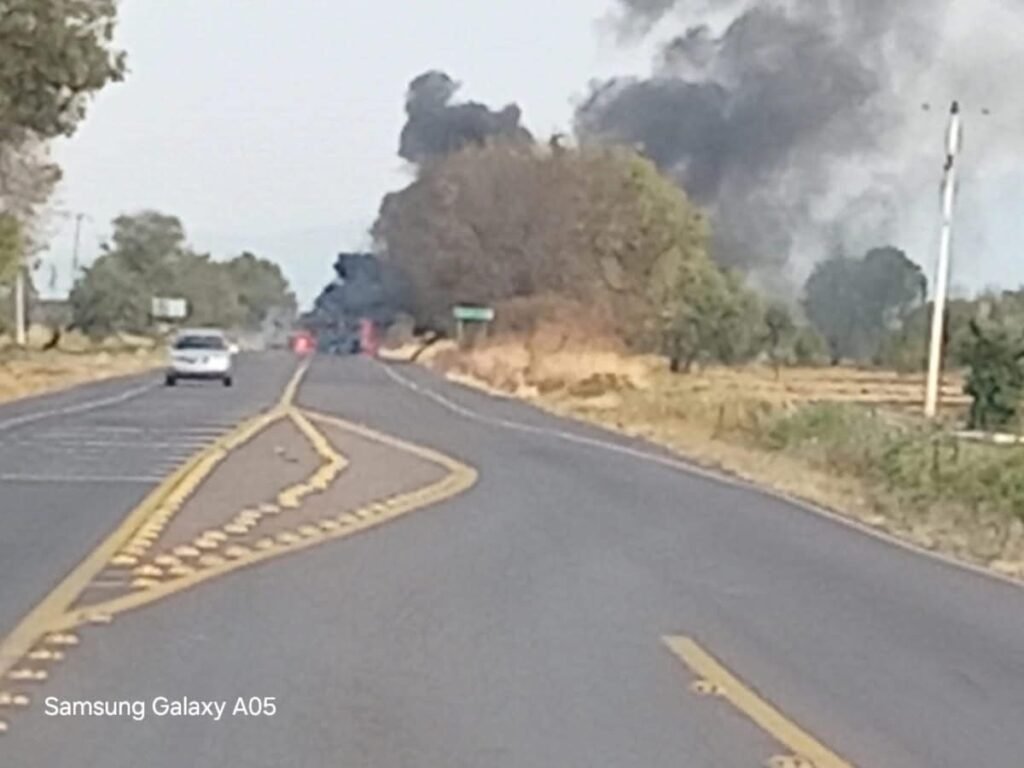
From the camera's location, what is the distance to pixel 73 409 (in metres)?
46.8

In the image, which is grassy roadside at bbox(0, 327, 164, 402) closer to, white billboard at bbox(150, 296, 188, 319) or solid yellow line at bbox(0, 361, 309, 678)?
white billboard at bbox(150, 296, 188, 319)

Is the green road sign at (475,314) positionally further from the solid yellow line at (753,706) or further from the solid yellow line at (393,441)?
the solid yellow line at (753,706)

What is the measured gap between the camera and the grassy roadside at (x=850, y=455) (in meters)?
24.0

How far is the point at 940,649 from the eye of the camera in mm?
13930

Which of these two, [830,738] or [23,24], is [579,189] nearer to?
[23,24]

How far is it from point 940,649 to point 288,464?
1604 cm

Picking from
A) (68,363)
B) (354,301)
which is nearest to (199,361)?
(68,363)

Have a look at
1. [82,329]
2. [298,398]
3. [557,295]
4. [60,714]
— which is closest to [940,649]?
[60,714]

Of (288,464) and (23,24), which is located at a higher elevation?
(23,24)

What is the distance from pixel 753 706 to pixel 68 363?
81.7 m

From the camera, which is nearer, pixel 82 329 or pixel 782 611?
pixel 782 611

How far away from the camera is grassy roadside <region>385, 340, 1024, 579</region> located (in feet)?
78.6

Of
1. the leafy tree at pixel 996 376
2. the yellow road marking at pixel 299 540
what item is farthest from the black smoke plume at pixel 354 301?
the yellow road marking at pixel 299 540

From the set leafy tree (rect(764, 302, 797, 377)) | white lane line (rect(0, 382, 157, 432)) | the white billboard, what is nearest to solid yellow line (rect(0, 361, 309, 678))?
white lane line (rect(0, 382, 157, 432))
